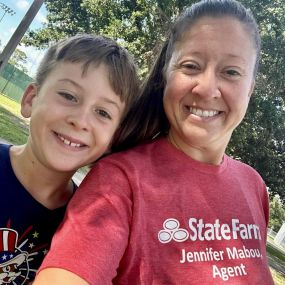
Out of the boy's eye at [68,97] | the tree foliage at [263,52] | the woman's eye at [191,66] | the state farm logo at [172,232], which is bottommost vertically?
the state farm logo at [172,232]

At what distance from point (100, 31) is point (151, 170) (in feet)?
46.5

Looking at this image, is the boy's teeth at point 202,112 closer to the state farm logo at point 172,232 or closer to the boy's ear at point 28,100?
the state farm logo at point 172,232

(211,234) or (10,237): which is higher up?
(211,234)

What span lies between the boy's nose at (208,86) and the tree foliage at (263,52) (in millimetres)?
8409

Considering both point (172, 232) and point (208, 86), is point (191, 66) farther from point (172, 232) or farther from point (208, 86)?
point (172, 232)

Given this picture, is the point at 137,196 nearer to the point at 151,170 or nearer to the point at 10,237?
the point at 151,170

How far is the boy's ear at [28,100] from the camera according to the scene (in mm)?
2037

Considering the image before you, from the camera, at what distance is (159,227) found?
60.3 inches

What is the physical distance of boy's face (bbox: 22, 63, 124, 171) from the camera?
1.80m

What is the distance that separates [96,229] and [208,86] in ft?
2.77

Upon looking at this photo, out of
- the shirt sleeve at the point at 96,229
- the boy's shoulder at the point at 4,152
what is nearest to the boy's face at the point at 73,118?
the boy's shoulder at the point at 4,152

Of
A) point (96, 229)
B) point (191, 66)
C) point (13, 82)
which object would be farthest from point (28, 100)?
point (13, 82)

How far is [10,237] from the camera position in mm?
1710

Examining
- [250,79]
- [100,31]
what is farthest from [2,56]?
[250,79]
